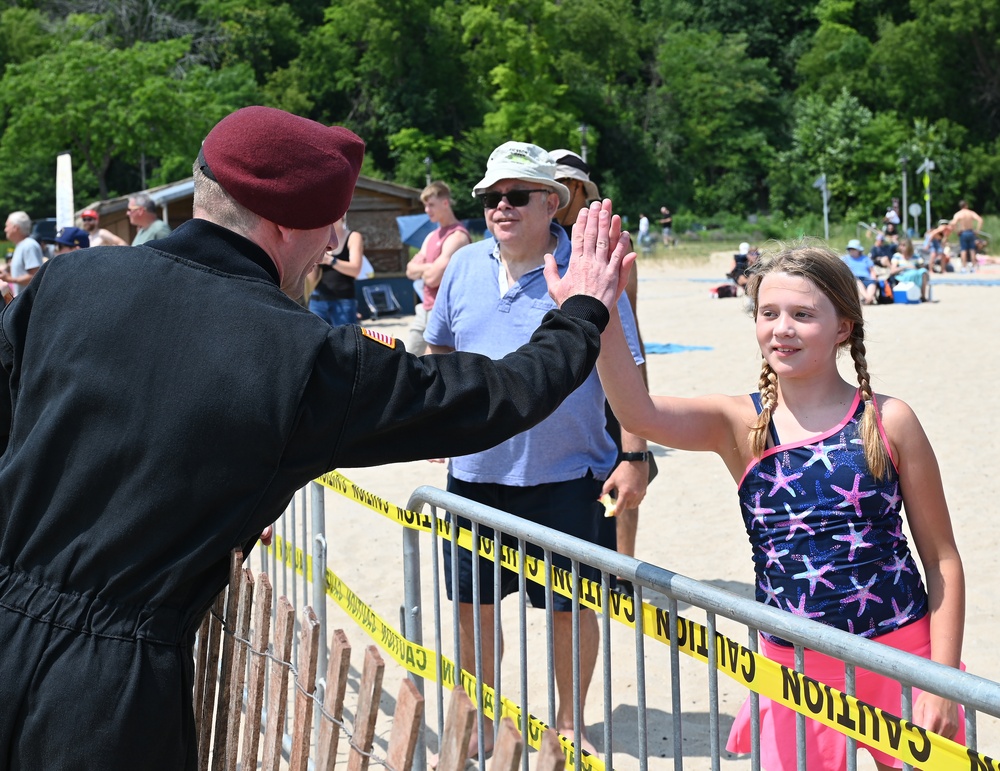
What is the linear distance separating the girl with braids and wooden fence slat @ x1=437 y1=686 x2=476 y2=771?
3.28 feet

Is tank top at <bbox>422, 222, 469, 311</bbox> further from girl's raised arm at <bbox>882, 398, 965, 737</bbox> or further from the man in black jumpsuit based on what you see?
the man in black jumpsuit

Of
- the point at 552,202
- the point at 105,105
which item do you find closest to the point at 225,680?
the point at 552,202

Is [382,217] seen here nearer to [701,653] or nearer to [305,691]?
[305,691]

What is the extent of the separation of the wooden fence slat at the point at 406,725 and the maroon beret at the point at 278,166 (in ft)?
2.79

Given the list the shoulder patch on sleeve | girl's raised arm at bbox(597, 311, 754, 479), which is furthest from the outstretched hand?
the shoulder patch on sleeve

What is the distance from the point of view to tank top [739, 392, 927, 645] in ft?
8.96

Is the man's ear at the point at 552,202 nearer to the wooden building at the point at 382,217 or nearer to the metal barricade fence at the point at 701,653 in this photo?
the metal barricade fence at the point at 701,653

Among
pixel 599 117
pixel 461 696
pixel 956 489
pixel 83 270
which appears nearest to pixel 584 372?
pixel 461 696

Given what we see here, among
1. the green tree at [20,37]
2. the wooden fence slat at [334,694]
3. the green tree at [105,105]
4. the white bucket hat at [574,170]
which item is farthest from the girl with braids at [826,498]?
the green tree at [20,37]

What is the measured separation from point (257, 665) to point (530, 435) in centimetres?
137

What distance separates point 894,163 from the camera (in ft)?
197

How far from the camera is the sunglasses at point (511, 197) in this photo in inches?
154

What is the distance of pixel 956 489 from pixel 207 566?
662cm

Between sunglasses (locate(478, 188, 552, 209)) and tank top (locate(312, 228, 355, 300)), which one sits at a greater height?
sunglasses (locate(478, 188, 552, 209))
